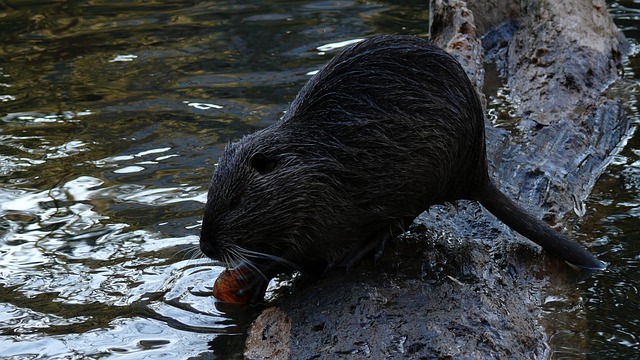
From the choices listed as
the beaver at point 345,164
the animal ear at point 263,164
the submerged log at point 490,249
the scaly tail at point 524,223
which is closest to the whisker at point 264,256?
the beaver at point 345,164

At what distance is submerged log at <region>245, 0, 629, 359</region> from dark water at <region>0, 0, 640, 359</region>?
25 cm

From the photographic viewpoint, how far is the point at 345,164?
3.56 m

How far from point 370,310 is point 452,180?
84 centimetres

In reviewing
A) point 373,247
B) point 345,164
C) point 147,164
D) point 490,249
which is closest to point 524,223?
point 490,249

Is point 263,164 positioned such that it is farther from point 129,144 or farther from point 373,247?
point 129,144

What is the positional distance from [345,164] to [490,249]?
Result: 0.70m

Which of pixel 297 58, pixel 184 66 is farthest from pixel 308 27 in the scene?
pixel 184 66

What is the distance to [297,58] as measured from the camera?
7.62 metres

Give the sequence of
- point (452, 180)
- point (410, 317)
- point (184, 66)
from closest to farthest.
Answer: point (410, 317) → point (452, 180) → point (184, 66)

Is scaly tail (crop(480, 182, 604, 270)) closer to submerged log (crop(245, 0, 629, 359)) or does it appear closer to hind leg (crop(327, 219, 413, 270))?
submerged log (crop(245, 0, 629, 359))

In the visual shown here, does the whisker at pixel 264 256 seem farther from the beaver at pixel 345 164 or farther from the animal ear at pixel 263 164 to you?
the animal ear at pixel 263 164

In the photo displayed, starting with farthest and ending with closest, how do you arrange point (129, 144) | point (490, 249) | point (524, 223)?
point (129, 144) → point (524, 223) → point (490, 249)

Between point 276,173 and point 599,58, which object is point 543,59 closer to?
point 599,58

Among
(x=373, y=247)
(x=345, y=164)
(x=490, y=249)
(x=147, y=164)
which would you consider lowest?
(x=147, y=164)
